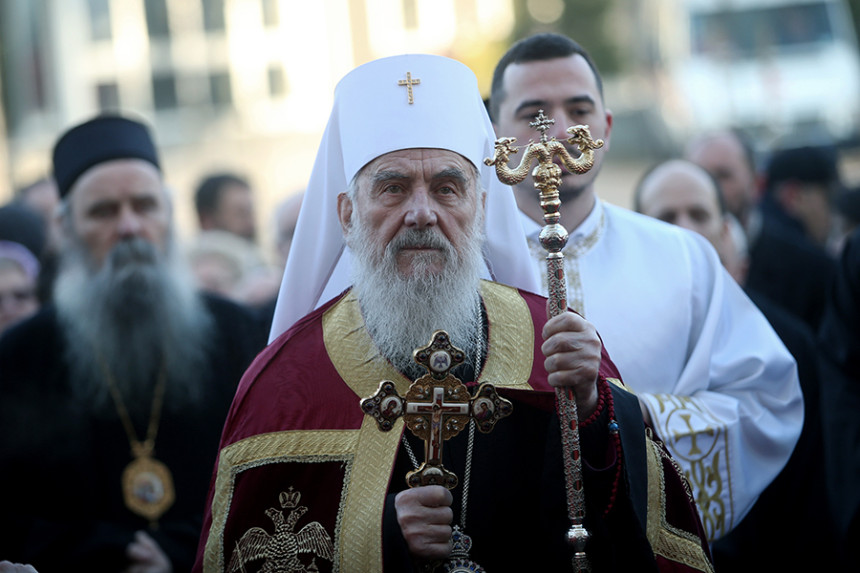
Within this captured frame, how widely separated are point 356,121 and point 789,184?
5.36 m

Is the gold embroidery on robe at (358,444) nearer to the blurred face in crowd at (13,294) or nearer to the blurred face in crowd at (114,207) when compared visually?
the blurred face in crowd at (114,207)

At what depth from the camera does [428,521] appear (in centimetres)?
303

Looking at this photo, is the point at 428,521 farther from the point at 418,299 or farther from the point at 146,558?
the point at 146,558

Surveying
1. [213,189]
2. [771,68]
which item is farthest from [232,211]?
[771,68]

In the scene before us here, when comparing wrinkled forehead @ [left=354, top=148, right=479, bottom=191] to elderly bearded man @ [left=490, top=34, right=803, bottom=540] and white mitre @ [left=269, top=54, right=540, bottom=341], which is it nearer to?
white mitre @ [left=269, top=54, right=540, bottom=341]

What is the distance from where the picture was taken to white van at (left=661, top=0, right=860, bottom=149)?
1619 cm

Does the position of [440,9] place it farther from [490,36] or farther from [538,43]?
[538,43]

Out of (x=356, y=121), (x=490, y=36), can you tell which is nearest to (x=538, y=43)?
(x=356, y=121)

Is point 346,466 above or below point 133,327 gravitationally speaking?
below

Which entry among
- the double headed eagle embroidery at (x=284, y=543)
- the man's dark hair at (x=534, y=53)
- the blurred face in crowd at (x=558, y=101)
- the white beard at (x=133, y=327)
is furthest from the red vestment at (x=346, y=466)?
the white beard at (x=133, y=327)

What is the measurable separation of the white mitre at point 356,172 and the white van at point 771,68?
13.1m

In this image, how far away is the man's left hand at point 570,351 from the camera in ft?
9.78

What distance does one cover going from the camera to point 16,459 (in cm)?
480

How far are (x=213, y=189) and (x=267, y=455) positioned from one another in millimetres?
5563
